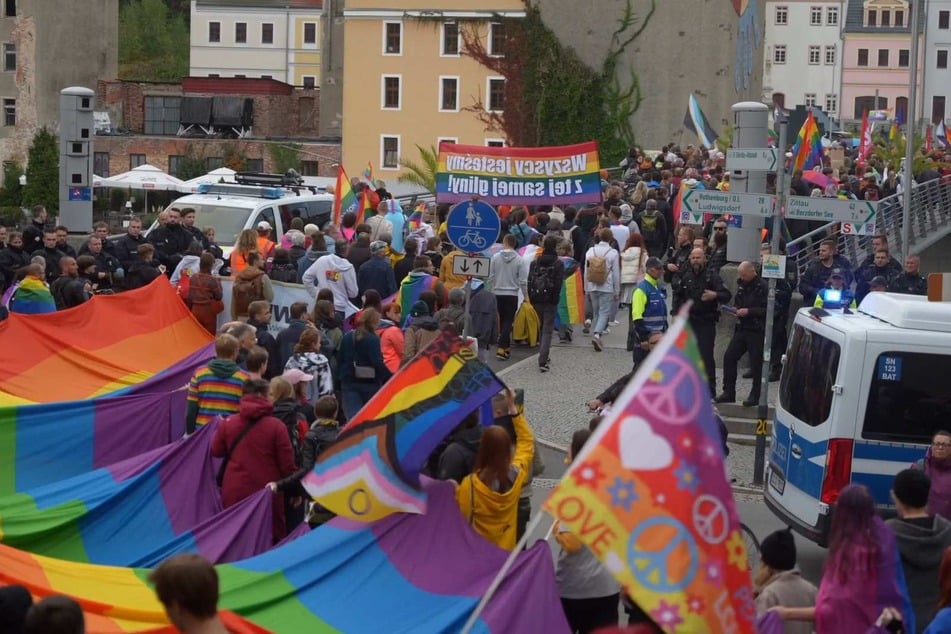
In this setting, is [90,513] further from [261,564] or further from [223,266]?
[223,266]

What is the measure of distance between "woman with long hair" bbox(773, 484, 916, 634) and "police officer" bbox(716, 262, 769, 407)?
10198 mm

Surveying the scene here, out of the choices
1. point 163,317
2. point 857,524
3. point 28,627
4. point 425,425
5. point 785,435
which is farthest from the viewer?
point 163,317

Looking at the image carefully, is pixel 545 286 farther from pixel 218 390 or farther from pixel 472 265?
pixel 218 390

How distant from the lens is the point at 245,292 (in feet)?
56.3

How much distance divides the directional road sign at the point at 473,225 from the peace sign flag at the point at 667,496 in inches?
454

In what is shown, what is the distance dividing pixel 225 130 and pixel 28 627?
69467 mm

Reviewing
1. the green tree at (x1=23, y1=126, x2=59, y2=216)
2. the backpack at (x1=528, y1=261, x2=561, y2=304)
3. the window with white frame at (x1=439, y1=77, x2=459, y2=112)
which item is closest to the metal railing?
the backpack at (x1=528, y1=261, x2=561, y2=304)

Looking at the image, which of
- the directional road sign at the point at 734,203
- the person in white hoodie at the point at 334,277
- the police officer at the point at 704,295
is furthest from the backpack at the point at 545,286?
the directional road sign at the point at 734,203

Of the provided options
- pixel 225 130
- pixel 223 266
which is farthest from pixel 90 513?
pixel 225 130

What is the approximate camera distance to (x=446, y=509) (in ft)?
30.0

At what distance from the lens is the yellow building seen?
200 ft

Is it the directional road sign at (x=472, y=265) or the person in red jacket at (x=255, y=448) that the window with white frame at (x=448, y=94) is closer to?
the directional road sign at (x=472, y=265)

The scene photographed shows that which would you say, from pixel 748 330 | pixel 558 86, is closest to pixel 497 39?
pixel 558 86

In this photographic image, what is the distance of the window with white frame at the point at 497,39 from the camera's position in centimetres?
5997
